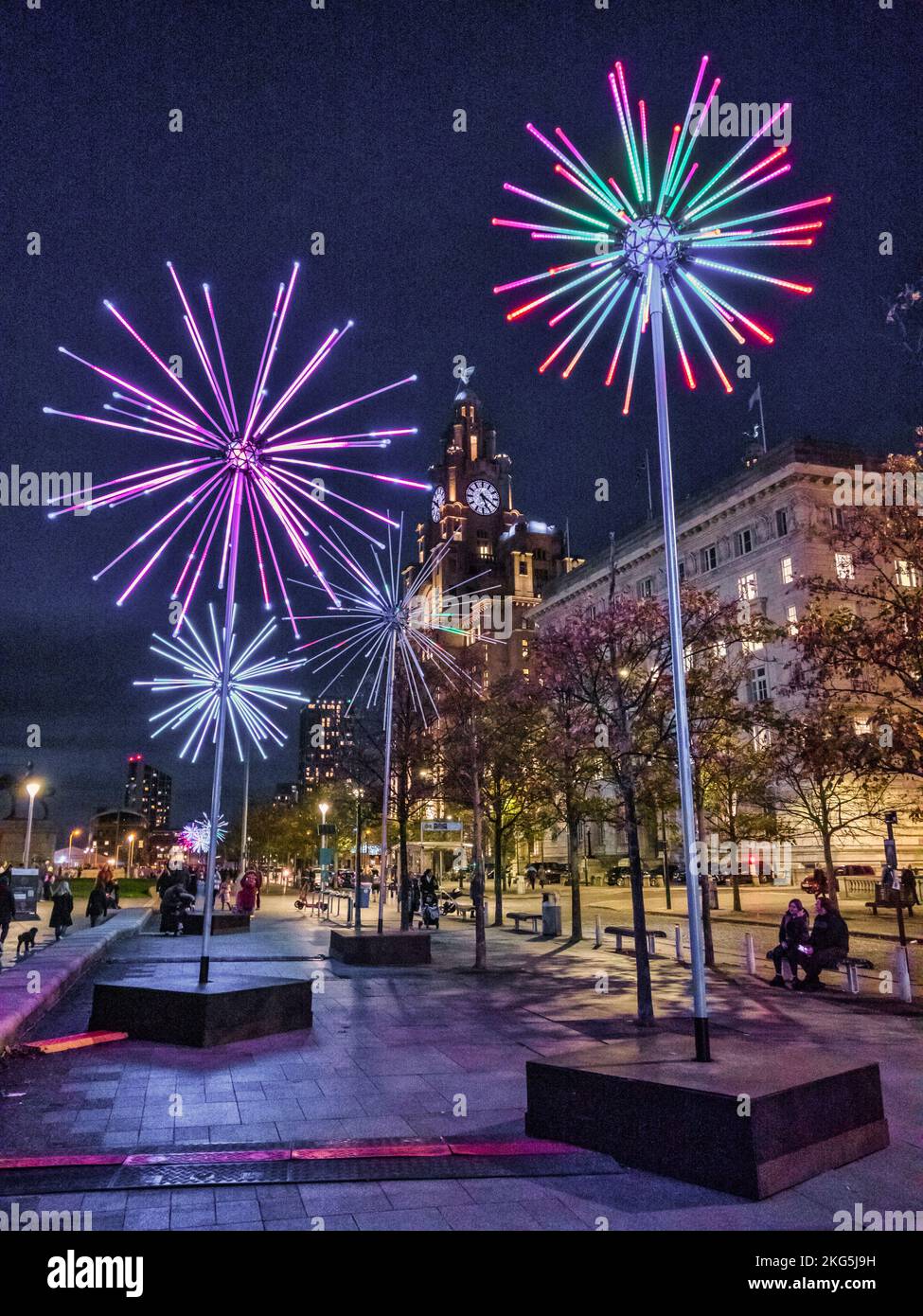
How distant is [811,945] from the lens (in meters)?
17.6

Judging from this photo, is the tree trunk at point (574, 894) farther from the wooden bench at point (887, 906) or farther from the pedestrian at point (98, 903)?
the pedestrian at point (98, 903)

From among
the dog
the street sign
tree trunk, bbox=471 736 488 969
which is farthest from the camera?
the street sign

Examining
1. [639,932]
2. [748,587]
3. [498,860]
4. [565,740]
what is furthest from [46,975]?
[748,587]

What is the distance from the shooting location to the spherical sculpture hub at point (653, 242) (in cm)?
975

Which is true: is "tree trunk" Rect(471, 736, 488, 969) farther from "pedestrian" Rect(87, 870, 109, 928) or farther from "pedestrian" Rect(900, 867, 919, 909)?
"pedestrian" Rect(900, 867, 919, 909)

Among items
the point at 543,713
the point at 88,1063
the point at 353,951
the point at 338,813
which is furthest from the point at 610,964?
the point at 338,813

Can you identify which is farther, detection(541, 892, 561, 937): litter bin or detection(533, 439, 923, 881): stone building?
detection(533, 439, 923, 881): stone building

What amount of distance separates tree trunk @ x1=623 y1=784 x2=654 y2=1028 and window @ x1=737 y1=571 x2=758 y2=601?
52084mm

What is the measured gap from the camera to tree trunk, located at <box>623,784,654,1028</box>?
43.1 ft

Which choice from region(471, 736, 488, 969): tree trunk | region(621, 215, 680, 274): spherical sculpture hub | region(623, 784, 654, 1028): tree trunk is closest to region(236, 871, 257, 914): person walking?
region(471, 736, 488, 969): tree trunk

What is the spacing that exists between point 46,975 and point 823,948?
46.7ft

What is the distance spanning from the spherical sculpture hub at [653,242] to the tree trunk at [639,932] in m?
7.67

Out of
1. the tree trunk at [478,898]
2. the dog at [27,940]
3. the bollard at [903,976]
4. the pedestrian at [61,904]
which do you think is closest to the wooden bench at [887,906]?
the tree trunk at [478,898]
